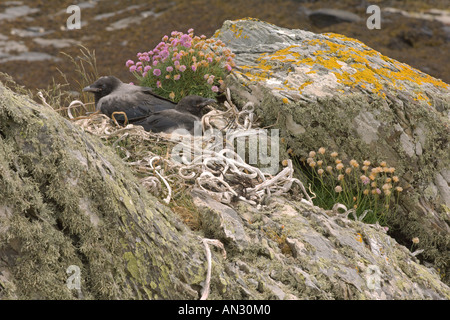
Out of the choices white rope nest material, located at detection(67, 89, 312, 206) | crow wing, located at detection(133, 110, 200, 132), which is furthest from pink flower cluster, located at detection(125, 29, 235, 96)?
white rope nest material, located at detection(67, 89, 312, 206)

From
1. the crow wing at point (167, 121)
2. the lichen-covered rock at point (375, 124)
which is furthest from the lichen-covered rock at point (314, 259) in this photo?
the crow wing at point (167, 121)

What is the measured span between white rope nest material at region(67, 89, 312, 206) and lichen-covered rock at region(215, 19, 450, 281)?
0.63 m

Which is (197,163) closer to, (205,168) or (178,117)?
(205,168)

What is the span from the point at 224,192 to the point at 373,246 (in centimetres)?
129

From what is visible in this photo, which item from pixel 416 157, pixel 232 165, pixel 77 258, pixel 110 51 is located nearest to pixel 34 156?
pixel 77 258

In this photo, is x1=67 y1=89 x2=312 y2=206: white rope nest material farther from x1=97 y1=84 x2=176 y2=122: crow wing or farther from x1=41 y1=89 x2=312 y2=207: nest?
x1=97 y1=84 x2=176 y2=122: crow wing

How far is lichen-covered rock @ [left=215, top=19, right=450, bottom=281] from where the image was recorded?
17.5ft

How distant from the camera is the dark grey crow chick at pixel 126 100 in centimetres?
527

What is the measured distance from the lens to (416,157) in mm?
5426

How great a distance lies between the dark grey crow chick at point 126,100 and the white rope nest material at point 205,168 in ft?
0.65

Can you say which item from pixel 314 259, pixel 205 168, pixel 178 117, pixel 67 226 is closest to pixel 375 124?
pixel 178 117

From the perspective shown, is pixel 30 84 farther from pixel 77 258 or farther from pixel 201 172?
pixel 77 258

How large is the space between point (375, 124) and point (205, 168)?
228 centimetres

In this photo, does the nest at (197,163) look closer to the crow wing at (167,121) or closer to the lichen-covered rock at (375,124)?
the crow wing at (167,121)
